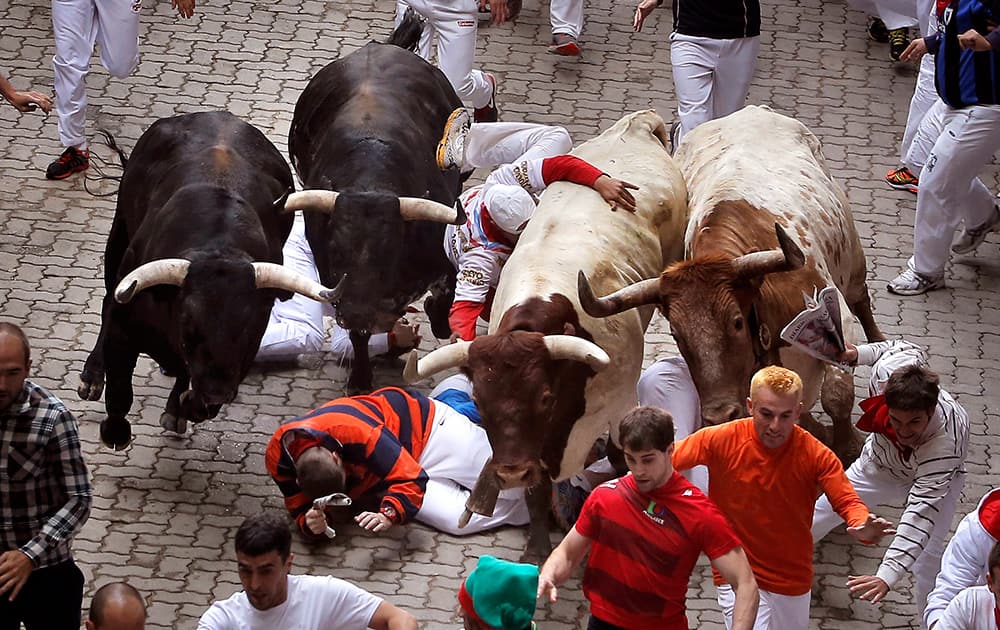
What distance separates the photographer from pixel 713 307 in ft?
24.9

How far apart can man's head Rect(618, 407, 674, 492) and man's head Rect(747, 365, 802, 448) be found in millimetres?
652

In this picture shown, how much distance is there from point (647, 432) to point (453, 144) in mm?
4229

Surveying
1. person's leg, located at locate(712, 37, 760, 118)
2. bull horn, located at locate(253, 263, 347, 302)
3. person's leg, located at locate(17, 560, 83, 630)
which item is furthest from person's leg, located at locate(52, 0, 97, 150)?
person's leg, located at locate(17, 560, 83, 630)

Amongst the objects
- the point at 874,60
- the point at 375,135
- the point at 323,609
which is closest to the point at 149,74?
the point at 375,135

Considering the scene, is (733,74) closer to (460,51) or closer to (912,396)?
(460,51)

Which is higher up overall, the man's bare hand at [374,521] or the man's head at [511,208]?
the man's head at [511,208]

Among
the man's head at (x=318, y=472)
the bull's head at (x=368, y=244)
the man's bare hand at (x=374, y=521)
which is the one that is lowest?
the man's bare hand at (x=374, y=521)

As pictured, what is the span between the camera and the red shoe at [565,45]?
13453mm

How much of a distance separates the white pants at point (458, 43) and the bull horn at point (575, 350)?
4.62 meters

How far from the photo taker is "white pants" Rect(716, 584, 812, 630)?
22.6 ft

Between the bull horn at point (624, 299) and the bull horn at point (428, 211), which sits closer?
the bull horn at point (624, 299)

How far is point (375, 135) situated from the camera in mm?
9773

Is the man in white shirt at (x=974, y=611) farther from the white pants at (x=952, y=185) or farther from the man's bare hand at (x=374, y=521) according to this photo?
the white pants at (x=952, y=185)

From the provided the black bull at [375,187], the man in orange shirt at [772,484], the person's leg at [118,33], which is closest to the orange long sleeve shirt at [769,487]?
the man in orange shirt at [772,484]
